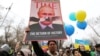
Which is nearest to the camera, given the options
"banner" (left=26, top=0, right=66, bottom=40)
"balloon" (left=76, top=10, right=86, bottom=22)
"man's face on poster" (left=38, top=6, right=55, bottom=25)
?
"banner" (left=26, top=0, right=66, bottom=40)

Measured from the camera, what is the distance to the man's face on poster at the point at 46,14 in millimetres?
7833

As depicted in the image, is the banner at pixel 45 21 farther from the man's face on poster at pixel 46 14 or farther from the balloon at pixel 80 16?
the balloon at pixel 80 16

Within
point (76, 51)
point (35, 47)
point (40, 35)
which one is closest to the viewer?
point (35, 47)

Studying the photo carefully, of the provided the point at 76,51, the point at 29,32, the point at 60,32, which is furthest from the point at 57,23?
the point at 76,51

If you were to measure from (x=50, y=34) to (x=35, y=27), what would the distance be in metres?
0.39

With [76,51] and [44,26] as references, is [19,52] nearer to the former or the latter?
[44,26]

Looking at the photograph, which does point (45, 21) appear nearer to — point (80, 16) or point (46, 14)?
point (46, 14)

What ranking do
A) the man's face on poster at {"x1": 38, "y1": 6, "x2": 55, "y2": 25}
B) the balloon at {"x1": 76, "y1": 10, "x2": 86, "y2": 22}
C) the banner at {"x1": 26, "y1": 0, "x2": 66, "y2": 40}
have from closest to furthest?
the banner at {"x1": 26, "y1": 0, "x2": 66, "y2": 40} < the man's face on poster at {"x1": 38, "y1": 6, "x2": 55, "y2": 25} < the balloon at {"x1": 76, "y1": 10, "x2": 86, "y2": 22}

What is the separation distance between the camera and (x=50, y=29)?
7848mm

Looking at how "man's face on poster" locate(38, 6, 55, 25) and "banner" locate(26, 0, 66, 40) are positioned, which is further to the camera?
"man's face on poster" locate(38, 6, 55, 25)

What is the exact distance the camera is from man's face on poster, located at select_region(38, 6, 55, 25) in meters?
7.83

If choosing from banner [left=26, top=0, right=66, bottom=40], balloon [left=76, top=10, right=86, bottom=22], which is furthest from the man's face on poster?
balloon [left=76, top=10, right=86, bottom=22]

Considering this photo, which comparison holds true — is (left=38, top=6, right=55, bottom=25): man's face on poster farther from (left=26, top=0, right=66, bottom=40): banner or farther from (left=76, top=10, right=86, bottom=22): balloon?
(left=76, top=10, right=86, bottom=22): balloon

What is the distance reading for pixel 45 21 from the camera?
7.81 meters
